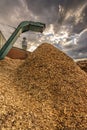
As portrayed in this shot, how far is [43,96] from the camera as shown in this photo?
5402 mm

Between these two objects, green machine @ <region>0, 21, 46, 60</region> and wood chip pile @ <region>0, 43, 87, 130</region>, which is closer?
wood chip pile @ <region>0, 43, 87, 130</region>

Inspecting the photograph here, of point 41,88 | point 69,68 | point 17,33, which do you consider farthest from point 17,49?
point 41,88

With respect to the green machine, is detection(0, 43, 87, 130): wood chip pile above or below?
below

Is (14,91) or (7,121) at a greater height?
(14,91)

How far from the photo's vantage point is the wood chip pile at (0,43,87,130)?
14.1ft

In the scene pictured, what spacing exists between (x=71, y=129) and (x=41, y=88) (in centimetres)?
195

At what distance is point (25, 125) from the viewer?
13.5ft

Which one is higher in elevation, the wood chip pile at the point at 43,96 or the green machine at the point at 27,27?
the green machine at the point at 27,27

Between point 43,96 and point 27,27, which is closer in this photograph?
point 43,96

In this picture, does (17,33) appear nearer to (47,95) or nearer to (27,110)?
(47,95)

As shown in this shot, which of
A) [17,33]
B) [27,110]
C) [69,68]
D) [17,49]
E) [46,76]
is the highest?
[17,49]

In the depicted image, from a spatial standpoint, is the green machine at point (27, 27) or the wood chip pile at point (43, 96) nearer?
the wood chip pile at point (43, 96)

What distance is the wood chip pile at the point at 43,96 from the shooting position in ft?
14.1

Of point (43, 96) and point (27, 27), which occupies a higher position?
point (27, 27)
